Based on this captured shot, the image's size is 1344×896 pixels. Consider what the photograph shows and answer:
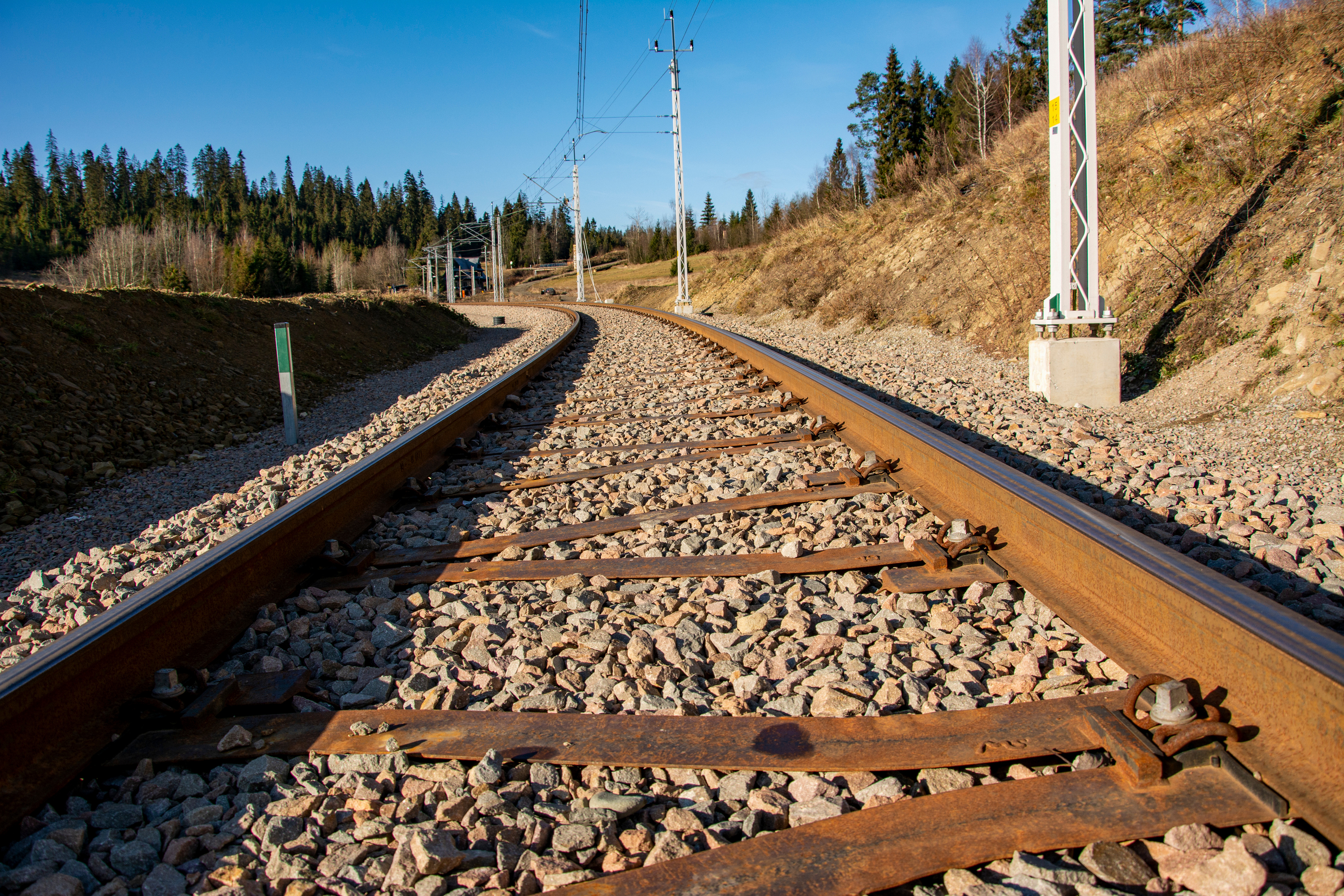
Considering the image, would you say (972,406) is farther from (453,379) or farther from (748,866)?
(453,379)

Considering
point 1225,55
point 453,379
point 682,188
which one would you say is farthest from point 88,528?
point 682,188

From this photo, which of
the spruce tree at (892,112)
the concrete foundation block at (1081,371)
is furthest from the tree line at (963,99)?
the concrete foundation block at (1081,371)

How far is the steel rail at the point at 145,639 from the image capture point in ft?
5.77

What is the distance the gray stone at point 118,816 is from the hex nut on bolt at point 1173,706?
2.18 metres

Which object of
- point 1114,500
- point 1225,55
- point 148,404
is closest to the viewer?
point 1114,500

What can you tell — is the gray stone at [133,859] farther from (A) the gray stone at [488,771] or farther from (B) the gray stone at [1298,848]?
(B) the gray stone at [1298,848]

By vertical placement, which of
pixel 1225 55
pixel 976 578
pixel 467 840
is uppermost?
pixel 1225 55

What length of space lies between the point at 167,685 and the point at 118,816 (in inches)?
20.5

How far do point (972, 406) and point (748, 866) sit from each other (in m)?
5.01

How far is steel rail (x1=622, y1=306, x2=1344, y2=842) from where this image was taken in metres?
1.45

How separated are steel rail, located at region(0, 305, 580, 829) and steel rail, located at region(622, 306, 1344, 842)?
100 inches

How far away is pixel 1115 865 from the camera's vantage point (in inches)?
53.7

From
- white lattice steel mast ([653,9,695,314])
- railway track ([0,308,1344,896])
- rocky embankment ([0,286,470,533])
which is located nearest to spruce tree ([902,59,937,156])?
white lattice steel mast ([653,9,695,314])

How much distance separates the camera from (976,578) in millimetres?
2590
